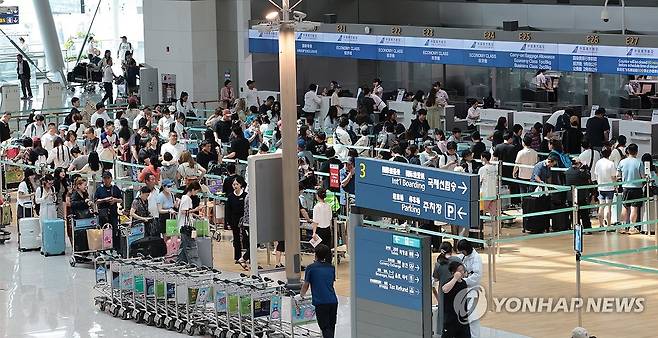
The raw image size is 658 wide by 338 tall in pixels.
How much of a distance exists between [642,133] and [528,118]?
9.70ft

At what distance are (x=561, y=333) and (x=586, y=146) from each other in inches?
311

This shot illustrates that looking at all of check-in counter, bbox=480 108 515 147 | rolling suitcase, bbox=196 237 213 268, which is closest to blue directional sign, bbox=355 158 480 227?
rolling suitcase, bbox=196 237 213 268

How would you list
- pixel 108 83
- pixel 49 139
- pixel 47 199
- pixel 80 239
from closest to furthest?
pixel 80 239 → pixel 47 199 → pixel 49 139 → pixel 108 83

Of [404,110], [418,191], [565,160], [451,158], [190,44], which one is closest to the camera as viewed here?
[418,191]

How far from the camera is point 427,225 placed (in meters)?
20.3

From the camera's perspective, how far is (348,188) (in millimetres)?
21688

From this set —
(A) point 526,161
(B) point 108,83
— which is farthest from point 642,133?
(B) point 108,83

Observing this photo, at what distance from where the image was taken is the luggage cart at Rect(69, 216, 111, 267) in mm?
21234

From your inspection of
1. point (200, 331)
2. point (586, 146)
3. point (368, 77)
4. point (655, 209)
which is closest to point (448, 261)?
point (200, 331)

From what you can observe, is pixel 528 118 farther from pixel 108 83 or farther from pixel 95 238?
pixel 108 83

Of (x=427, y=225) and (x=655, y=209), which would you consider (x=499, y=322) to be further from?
(x=655, y=209)

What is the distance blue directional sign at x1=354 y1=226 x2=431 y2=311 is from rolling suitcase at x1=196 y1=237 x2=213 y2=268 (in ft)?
17.1

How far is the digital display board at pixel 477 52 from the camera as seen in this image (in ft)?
90.8

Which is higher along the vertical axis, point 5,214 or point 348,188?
point 348,188
